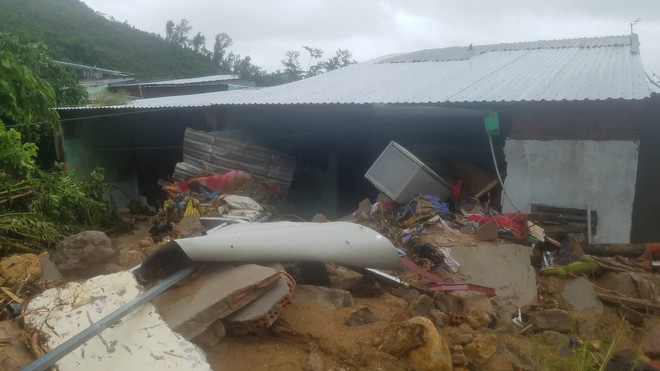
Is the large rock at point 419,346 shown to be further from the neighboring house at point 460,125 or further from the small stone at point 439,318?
the neighboring house at point 460,125

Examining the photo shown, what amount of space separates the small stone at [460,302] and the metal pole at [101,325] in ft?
6.70

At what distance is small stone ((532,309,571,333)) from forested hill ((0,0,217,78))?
2605 cm

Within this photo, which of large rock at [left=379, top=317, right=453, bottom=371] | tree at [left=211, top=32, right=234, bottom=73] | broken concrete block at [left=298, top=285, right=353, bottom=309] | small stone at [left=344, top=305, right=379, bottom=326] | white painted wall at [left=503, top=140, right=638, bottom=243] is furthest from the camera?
tree at [left=211, top=32, right=234, bottom=73]

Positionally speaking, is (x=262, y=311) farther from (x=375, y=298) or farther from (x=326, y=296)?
(x=375, y=298)

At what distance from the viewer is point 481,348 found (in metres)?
3.39

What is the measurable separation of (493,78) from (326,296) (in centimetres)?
530

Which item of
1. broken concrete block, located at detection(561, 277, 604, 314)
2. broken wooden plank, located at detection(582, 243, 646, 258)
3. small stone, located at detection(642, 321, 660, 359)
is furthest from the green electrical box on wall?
small stone, located at detection(642, 321, 660, 359)

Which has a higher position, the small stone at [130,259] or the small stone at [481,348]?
the small stone at [130,259]

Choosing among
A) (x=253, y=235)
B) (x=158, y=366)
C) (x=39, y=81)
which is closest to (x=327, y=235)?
(x=253, y=235)

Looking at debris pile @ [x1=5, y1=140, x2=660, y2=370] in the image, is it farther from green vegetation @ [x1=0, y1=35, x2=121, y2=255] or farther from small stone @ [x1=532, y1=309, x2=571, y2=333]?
green vegetation @ [x1=0, y1=35, x2=121, y2=255]

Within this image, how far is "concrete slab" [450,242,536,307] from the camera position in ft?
15.5

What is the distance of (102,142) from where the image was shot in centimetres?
1052

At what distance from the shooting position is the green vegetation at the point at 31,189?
4266mm

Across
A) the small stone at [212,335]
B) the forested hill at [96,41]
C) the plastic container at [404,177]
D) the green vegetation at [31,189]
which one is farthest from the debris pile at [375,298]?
the forested hill at [96,41]
